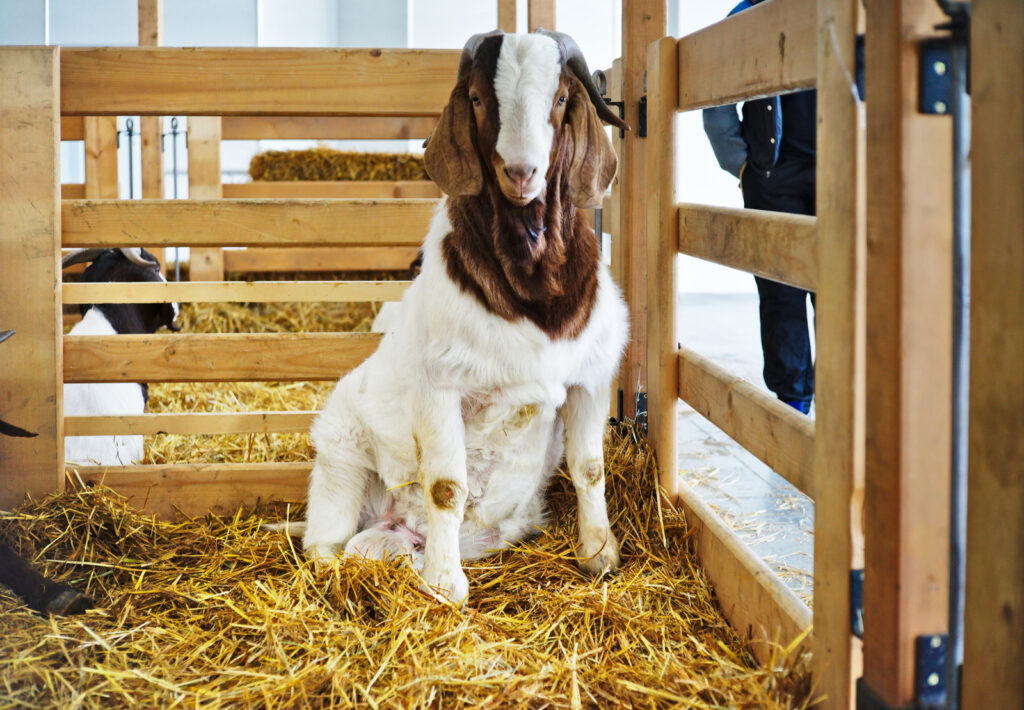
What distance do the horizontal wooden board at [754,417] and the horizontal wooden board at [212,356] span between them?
4.17 ft

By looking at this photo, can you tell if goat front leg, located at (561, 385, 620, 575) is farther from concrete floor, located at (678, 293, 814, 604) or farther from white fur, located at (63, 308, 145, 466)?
white fur, located at (63, 308, 145, 466)

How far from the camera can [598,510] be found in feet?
9.32

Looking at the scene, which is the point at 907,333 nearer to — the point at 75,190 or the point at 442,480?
the point at 442,480

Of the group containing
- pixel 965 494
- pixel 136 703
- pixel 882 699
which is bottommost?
pixel 136 703

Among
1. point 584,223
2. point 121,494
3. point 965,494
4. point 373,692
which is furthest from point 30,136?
point 965,494

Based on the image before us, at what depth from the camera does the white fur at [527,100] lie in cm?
235

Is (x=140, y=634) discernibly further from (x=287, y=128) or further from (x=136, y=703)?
(x=287, y=128)

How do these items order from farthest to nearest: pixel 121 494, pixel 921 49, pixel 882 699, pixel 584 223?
1. pixel 121 494
2. pixel 584 223
3. pixel 882 699
4. pixel 921 49

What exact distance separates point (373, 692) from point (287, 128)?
18.5 ft

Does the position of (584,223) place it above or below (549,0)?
below

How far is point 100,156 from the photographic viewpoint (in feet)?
21.0

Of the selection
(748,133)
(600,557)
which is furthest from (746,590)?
(748,133)

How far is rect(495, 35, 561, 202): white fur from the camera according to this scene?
2.35 m

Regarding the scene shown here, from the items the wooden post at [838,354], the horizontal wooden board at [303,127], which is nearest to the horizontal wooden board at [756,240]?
the wooden post at [838,354]
